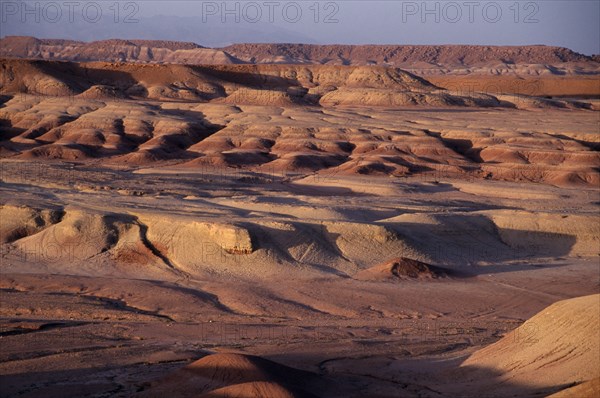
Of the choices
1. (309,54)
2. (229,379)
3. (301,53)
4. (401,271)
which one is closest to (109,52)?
(301,53)

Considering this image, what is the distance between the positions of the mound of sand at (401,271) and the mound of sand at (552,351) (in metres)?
8.90

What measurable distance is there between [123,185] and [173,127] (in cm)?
1862

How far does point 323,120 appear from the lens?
61469 millimetres

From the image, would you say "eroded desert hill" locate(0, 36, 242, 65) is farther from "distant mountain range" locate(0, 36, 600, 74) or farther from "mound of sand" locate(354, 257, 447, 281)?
"mound of sand" locate(354, 257, 447, 281)

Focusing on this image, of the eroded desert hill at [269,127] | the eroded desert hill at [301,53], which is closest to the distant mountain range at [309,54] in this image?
the eroded desert hill at [301,53]

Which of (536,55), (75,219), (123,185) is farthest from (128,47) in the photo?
(75,219)

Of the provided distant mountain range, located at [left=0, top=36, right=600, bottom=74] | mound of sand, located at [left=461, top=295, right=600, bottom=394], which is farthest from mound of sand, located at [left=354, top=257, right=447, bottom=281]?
distant mountain range, located at [left=0, top=36, right=600, bottom=74]

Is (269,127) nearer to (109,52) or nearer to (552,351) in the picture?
(552,351)

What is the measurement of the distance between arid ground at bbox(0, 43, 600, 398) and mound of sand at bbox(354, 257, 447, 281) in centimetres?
7

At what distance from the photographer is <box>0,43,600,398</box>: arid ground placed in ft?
44.7

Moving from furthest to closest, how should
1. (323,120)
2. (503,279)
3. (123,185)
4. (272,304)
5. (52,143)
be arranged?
(323,120) → (52,143) → (123,185) → (503,279) → (272,304)

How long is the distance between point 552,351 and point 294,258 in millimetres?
11900

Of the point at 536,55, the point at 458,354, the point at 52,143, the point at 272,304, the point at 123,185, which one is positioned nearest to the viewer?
the point at 458,354

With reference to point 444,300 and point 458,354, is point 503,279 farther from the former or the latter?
point 458,354
